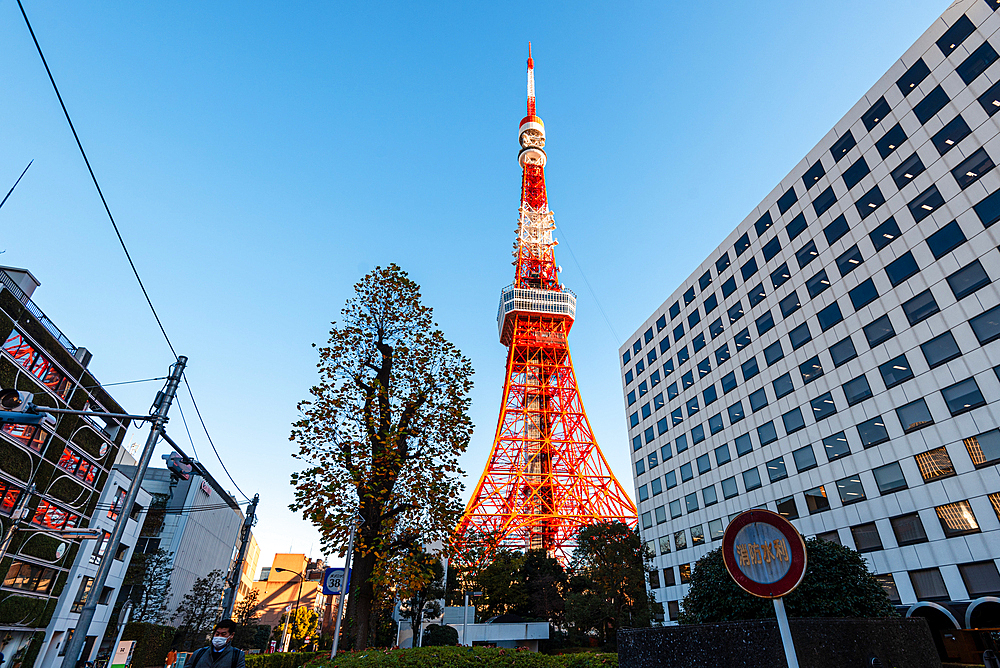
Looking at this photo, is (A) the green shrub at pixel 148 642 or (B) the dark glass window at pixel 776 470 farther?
(A) the green shrub at pixel 148 642

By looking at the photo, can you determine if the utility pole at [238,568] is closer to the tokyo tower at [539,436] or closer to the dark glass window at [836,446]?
the tokyo tower at [539,436]

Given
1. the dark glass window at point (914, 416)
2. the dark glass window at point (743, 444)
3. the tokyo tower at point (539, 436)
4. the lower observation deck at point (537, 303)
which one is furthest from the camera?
the lower observation deck at point (537, 303)

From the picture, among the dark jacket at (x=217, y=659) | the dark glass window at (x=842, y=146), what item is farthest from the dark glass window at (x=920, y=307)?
the dark jacket at (x=217, y=659)

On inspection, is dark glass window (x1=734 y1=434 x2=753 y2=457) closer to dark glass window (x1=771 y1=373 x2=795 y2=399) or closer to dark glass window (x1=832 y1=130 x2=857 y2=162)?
dark glass window (x1=771 y1=373 x2=795 y2=399)

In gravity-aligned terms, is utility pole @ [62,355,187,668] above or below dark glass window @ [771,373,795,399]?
below

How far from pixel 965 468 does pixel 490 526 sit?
3685cm

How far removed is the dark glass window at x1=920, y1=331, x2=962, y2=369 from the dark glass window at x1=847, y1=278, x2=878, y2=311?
355 cm

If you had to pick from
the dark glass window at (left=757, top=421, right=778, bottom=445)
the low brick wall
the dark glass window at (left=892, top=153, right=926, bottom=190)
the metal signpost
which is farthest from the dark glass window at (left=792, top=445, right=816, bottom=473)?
the metal signpost

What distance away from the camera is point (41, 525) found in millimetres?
30969

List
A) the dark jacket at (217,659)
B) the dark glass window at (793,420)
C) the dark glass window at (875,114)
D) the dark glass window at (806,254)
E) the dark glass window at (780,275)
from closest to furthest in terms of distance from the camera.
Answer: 1. the dark jacket at (217,659)
2. the dark glass window at (875,114)
3. the dark glass window at (793,420)
4. the dark glass window at (806,254)
5. the dark glass window at (780,275)

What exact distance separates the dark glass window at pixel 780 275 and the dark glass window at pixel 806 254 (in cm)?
92

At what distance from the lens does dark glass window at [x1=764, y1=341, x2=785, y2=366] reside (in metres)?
31.3

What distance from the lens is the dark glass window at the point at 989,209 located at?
2139 centimetres

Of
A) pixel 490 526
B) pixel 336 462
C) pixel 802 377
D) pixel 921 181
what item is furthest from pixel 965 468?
pixel 490 526
